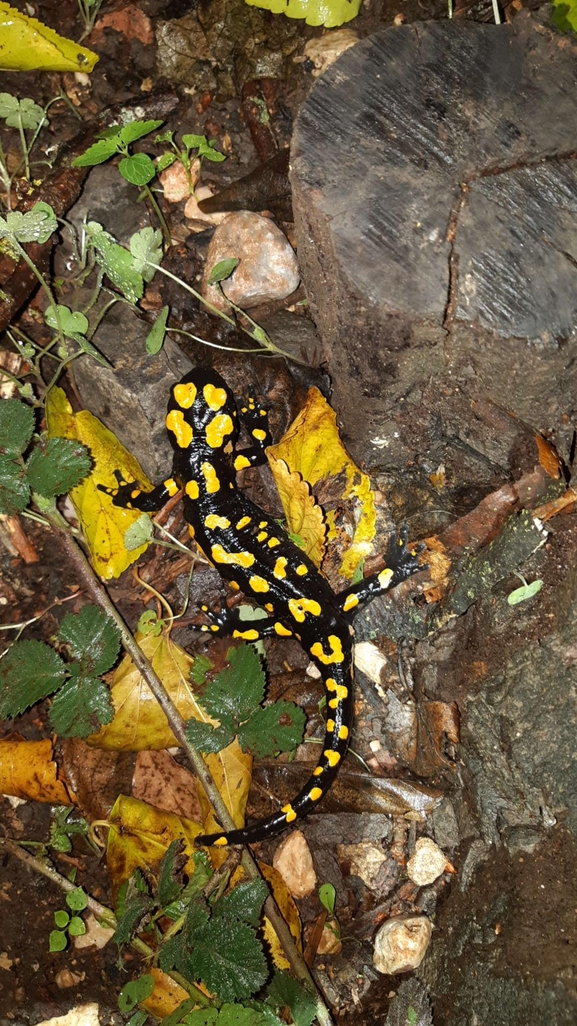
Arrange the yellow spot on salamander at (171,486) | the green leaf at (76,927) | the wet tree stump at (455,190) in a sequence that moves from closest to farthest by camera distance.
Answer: the wet tree stump at (455,190)
the green leaf at (76,927)
the yellow spot on salamander at (171,486)

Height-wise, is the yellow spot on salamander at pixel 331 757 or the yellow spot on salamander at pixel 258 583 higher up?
the yellow spot on salamander at pixel 258 583

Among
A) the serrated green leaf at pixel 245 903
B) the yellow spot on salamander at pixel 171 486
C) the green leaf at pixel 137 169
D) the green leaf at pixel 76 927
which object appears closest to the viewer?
the serrated green leaf at pixel 245 903

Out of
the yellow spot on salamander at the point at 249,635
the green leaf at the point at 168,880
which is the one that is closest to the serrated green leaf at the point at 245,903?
the green leaf at the point at 168,880

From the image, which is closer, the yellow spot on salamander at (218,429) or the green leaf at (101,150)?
the green leaf at (101,150)

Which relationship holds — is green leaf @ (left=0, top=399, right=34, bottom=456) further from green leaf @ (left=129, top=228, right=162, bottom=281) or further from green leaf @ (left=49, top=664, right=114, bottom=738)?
green leaf @ (left=49, top=664, right=114, bottom=738)

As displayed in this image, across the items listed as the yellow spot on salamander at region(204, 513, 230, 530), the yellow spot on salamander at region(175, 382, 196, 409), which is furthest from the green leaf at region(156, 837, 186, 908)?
the yellow spot on salamander at region(175, 382, 196, 409)

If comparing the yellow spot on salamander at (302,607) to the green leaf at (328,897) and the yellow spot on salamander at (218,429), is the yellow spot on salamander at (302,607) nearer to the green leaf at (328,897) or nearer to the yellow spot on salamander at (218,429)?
the yellow spot on salamander at (218,429)

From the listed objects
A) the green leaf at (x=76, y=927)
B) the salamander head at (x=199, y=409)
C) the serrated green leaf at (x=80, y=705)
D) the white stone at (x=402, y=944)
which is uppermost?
the salamander head at (x=199, y=409)
